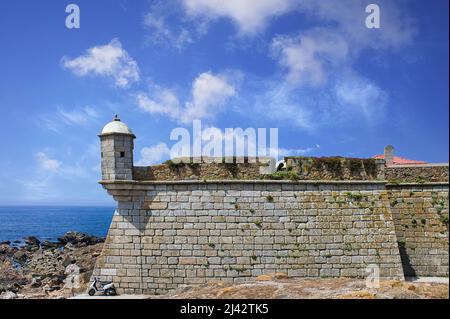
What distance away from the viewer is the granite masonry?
1197 cm

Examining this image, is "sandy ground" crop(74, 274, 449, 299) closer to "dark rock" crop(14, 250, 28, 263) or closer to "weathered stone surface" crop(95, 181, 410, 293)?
"weathered stone surface" crop(95, 181, 410, 293)

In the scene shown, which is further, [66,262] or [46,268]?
[46,268]

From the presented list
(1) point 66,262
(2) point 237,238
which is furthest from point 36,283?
(2) point 237,238

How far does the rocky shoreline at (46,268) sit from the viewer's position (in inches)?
645

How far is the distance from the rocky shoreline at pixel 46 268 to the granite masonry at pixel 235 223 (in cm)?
373

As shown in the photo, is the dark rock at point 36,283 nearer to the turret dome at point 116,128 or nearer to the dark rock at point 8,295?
the dark rock at point 8,295

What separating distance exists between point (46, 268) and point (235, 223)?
60.0 feet

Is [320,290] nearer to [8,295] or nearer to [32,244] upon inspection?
[8,295]

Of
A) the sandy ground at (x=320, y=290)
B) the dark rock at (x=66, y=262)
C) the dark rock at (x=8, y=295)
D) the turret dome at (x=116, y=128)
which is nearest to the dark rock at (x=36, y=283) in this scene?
the dark rock at (x=8, y=295)

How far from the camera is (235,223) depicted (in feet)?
40.0

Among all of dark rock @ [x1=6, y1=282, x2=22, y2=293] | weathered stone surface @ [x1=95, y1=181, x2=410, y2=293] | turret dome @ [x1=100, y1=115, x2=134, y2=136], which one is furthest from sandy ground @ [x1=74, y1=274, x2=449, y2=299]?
Answer: dark rock @ [x1=6, y1=282, x2=22, y2=293]

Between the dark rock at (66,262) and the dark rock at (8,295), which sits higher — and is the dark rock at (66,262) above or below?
below

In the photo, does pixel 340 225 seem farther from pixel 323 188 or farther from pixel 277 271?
pixel 277 271
